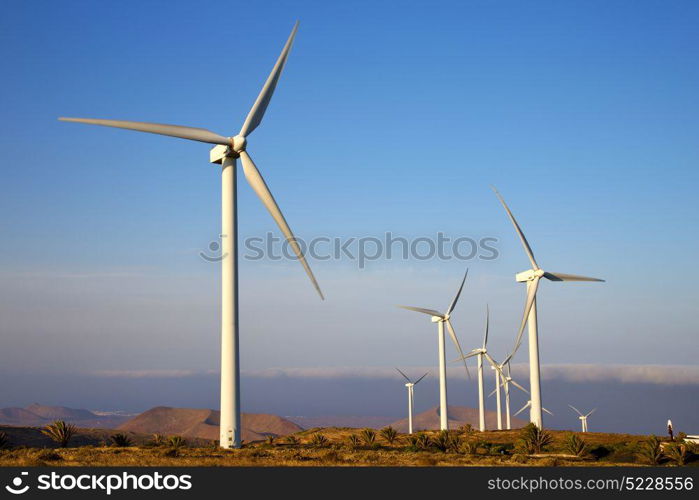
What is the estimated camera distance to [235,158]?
52.6 metres

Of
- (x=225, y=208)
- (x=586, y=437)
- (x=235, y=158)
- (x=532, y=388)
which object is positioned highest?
(x=235, y=158)

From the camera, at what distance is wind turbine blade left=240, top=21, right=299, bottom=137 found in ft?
180

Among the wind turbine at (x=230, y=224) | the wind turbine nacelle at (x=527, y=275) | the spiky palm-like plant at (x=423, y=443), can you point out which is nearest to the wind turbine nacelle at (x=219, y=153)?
the wind turbine at (x=230, y=224)

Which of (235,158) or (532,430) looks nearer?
(235,158)

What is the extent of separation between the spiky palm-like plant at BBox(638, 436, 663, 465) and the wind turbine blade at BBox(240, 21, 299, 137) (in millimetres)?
38630

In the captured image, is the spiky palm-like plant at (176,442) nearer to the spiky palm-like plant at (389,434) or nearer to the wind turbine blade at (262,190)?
the wind turbine blade at (262,190)

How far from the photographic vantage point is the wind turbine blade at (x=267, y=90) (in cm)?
5497

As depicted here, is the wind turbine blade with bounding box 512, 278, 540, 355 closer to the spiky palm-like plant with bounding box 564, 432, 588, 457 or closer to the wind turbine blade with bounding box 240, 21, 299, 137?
the spiky palm-like plant with bounding box 564, 432, 588, 457
